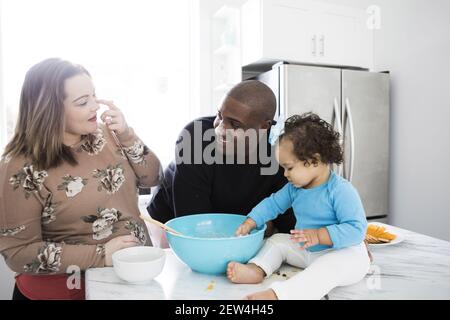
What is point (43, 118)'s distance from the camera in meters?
1.10

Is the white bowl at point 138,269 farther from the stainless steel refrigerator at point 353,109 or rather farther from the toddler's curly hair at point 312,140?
the stainless steel refrigerator at point 353,109

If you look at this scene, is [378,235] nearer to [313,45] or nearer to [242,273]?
[242,273]

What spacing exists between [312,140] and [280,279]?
404 millimetres

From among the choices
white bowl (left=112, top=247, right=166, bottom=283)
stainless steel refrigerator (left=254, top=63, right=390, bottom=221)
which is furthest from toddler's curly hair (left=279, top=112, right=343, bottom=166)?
stainless steel refrigerator (left=254, top=63, right=390, bottom=221)

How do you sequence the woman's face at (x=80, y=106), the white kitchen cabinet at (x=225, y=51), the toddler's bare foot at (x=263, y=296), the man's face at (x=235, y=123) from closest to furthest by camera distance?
the toddler's bare foot at (x=263, y=296) < the woman's face at (x=80, y=106) < the man's face at (x=235, y=123) < the white kitchen cabinet at (x=225, y=51)

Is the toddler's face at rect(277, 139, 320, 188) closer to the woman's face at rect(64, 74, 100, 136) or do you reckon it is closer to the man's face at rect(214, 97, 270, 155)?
the man's face at rect(214, 97, 270, 155)

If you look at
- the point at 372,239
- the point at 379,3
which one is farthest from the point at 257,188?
the point at 379,3

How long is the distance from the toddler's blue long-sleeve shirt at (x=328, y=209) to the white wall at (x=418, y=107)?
1895 millimetres

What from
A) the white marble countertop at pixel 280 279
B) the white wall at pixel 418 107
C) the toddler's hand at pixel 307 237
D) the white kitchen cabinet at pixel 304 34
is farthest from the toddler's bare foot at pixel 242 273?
the white wall at pixel 418 107

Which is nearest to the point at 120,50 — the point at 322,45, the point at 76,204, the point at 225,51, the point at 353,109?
the point at 225,51

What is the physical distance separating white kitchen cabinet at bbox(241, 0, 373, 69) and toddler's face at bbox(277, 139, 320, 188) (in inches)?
67.3

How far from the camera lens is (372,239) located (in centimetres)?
121

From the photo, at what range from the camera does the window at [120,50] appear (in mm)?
2635

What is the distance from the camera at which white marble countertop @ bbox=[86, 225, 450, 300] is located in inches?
32.3
